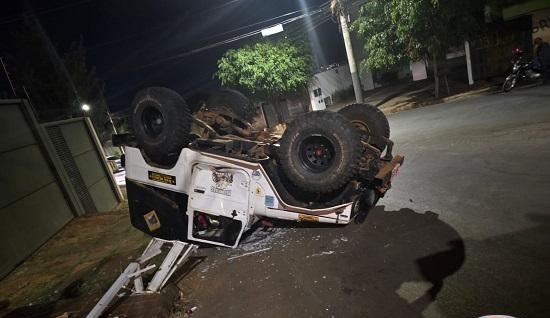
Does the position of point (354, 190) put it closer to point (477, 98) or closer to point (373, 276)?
point (373, 276)

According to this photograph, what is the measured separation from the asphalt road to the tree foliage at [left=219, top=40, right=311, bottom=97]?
51.0 feet

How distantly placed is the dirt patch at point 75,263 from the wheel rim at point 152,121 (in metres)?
2.23

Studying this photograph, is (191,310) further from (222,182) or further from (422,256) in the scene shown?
(422,256)

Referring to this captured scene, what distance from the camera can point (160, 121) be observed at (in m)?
4.59

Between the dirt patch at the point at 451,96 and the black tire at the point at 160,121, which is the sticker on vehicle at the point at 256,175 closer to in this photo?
the black tire at the point at 160,121

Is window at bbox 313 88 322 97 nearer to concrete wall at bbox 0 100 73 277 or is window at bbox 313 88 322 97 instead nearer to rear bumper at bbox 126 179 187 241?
concrete wall at bbox 0 100 73 277

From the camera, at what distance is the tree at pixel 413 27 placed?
12359 millimetres

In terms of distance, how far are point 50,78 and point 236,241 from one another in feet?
70.1

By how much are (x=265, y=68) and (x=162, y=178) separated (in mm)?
16710

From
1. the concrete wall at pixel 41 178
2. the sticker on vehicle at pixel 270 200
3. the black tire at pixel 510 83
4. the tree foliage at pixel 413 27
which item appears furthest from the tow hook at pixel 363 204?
the tree foliage at pixel 413 27

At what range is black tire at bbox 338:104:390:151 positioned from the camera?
191 inches

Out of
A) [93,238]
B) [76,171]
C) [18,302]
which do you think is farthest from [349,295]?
[76,171]

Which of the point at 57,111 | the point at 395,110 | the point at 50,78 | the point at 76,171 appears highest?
the point at 50,78

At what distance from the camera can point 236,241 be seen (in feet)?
14.1
